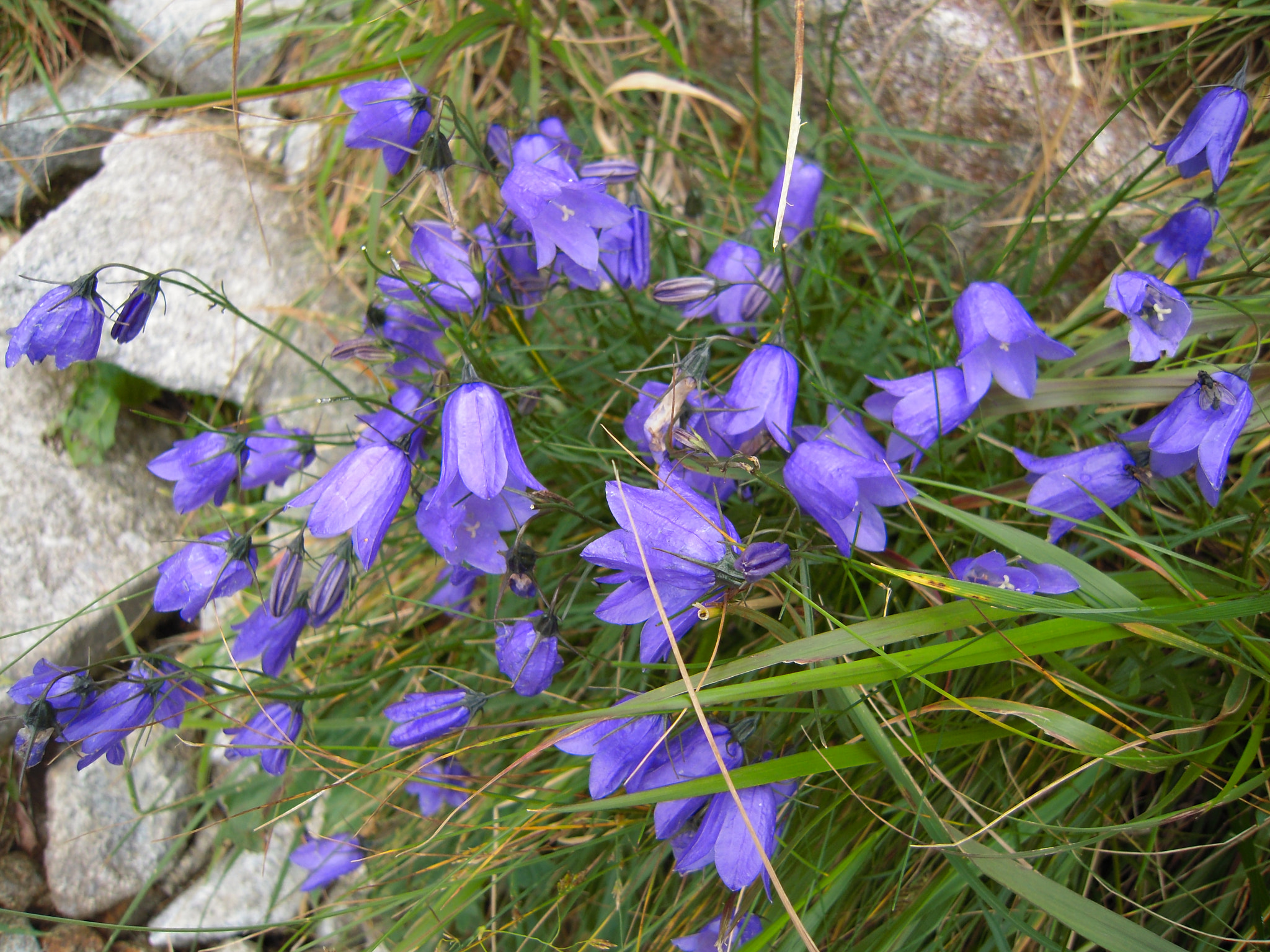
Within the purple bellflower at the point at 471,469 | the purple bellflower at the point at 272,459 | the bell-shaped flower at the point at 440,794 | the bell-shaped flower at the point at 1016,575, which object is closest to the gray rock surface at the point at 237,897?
the bell-shaped flower at the point at 440,794

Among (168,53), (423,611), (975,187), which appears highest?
(168,53)

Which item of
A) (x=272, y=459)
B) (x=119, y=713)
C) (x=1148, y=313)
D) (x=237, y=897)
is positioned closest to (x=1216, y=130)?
(x=1148, y=313)

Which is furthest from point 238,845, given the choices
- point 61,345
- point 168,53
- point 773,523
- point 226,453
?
point 168,53

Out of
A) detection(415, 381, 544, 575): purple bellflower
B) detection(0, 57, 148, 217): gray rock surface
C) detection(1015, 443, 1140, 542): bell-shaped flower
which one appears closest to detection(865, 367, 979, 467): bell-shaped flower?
detection(1015, 443, 1140, 542): bell-shaped flower

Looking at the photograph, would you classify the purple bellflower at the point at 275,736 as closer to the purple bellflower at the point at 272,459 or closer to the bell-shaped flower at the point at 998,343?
the purple bellflower at the point at 272,459

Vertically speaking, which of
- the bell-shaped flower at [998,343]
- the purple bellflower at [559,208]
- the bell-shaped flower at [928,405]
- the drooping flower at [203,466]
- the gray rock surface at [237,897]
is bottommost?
the gray rock surface at [237,897]

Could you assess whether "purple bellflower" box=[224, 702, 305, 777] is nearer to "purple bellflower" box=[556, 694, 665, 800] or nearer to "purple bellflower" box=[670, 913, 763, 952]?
"purple bellflower" box=[556, 694, 665, 800]

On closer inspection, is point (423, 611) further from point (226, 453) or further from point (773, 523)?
point (773, 523)
